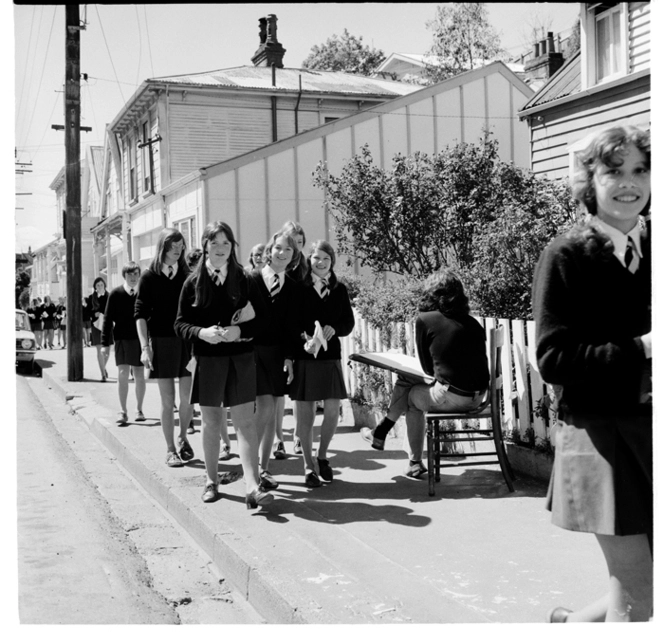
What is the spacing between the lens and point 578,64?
47.3 feet

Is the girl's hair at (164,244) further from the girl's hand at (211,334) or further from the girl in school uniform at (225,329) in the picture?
the girl's hand at (211,334)

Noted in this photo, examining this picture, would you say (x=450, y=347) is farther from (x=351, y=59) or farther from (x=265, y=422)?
(x=351, y=59)

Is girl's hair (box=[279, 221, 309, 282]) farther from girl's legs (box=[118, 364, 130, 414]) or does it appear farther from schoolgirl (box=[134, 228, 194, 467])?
girl's legs (box=[118, 364, 130, 414])

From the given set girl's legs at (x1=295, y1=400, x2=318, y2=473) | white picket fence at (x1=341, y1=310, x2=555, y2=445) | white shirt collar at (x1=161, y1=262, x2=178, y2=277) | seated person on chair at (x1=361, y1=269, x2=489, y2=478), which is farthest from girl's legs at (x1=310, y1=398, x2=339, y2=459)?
white shirt collar at (x1=161, y1=262, x2=178, y2=277)

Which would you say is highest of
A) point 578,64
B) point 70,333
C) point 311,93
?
point 311,93

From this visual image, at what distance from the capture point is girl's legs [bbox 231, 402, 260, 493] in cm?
553

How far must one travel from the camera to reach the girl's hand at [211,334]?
5.45m

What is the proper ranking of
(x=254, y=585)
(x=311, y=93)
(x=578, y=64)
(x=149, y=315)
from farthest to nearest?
1. (x=311, y=93)
2. (x=578, y=64)
3. (x=149, y=315)
4. (x=254, y=585)

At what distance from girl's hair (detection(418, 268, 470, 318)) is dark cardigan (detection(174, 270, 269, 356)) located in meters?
1.25

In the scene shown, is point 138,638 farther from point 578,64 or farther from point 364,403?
point 578,64

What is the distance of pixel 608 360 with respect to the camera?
8.72ft

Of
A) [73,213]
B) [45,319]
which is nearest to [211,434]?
[73,213]

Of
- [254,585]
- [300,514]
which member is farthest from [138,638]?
[300,514]

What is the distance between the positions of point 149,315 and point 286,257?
64.3 inches
